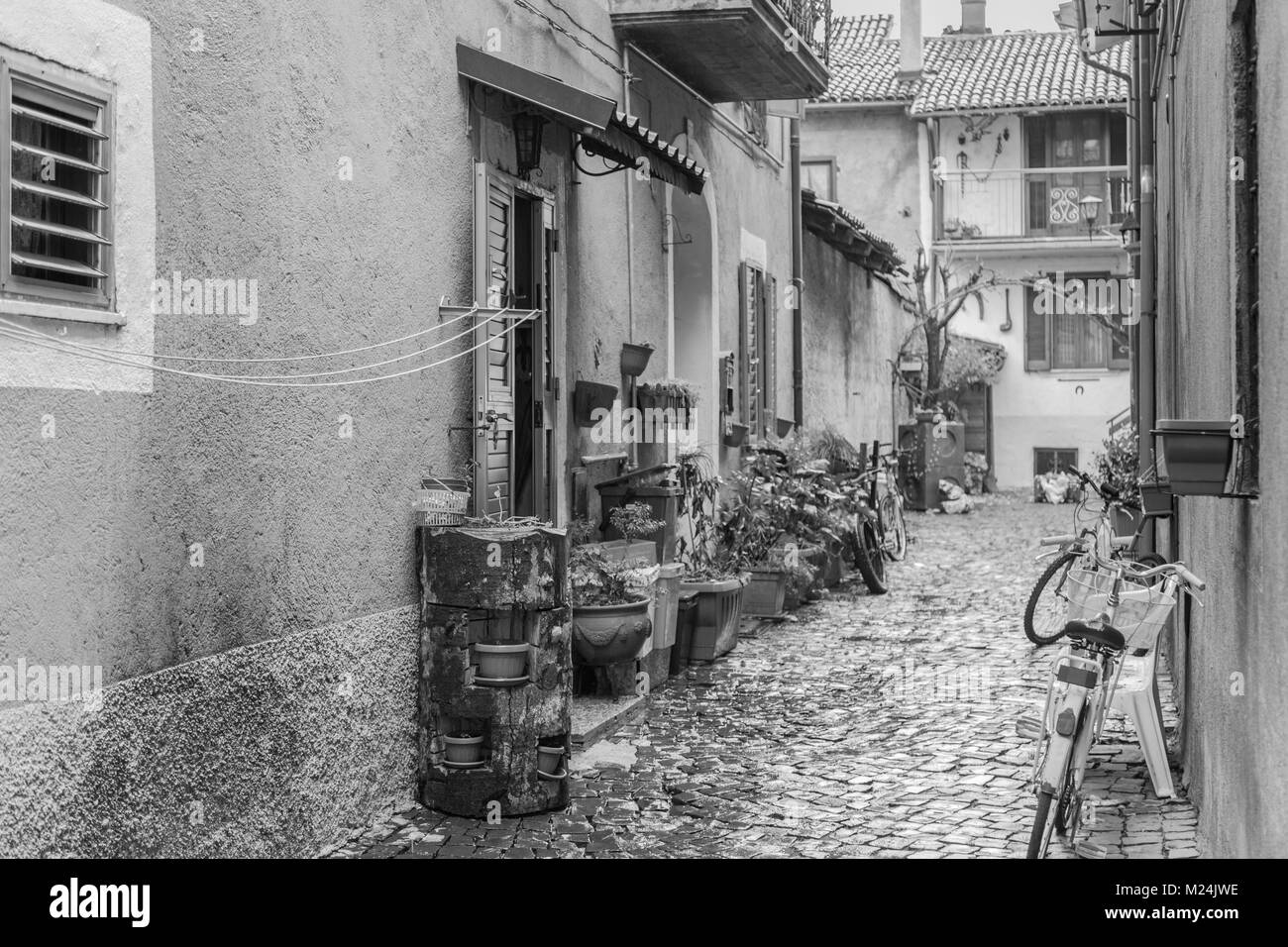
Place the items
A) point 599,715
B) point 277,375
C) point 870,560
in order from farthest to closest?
point 870,560 < point 599,715 < point 277,375

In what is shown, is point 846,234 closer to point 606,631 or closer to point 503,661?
point 606,631

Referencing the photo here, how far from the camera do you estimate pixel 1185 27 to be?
6824mm

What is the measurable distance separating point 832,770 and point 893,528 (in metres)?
9.66

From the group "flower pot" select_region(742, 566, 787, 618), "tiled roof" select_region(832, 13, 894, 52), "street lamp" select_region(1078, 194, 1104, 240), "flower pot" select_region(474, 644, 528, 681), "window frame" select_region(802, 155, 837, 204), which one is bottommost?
"flower pot" select_region(742, 566, 787, 618)

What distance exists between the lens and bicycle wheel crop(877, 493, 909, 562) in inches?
659

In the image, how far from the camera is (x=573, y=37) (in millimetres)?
9633

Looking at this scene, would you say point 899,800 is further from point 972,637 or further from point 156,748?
point 972,637

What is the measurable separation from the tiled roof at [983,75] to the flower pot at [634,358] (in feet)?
65.9

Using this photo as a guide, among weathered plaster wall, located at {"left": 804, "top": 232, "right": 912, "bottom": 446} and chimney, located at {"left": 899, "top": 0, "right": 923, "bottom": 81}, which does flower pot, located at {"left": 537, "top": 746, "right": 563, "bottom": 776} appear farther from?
chimney, located at {"left": 899, "top": 0, "right": 923, "bottom": 81}

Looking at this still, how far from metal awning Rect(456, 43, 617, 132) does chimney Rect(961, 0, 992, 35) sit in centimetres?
2902

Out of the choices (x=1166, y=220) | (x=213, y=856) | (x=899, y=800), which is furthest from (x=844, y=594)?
(x=213, y=856)

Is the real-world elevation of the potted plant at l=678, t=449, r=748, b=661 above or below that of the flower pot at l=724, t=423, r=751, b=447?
below

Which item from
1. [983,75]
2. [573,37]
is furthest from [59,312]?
[983,75]

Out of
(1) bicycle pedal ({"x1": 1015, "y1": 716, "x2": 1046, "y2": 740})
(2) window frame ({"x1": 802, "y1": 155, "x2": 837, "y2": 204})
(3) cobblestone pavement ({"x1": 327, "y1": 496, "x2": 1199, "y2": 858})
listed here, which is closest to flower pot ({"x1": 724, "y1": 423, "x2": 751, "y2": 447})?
(3) cobblestone pavement ({"x1": 327, "y1": 496, "x2": 1199, "y2": 858})
